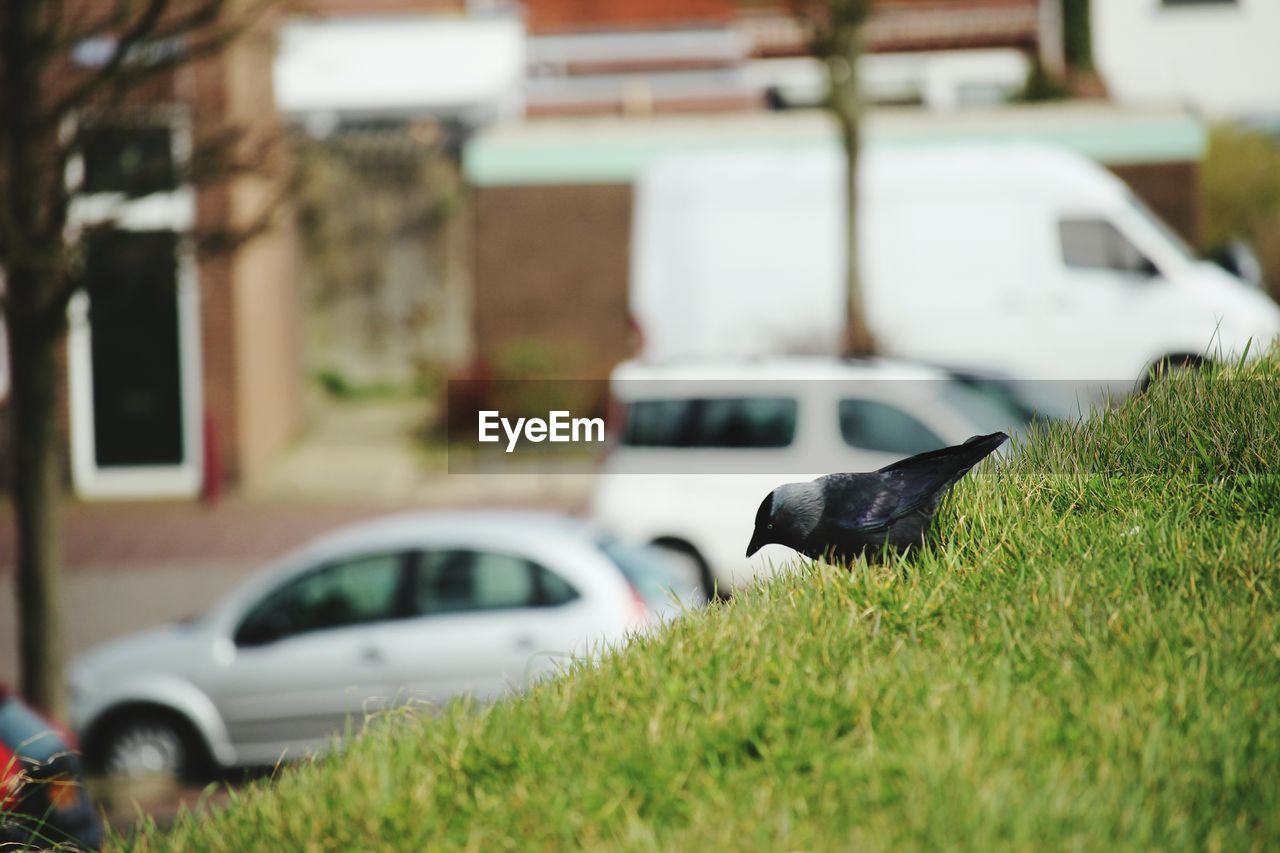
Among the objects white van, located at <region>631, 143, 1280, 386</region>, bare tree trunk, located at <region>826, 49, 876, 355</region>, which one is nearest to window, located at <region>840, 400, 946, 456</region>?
bare tree trunk, located at <region>826, 49, 876, 355</region>

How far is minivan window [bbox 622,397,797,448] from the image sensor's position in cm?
1011

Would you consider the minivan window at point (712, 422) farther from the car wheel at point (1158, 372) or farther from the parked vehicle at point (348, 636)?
the car wheel at point (1158, 372)

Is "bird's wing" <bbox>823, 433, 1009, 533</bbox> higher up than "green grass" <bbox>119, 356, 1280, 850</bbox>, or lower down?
higher up

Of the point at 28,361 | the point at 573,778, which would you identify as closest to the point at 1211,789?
the point at 573,778

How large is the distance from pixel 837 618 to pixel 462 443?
14.3m

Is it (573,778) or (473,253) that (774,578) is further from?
(473,253)

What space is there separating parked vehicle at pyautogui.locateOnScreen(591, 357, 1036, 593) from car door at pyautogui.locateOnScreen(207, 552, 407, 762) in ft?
7.41

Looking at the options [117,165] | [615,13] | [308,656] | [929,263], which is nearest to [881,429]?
[308,656]

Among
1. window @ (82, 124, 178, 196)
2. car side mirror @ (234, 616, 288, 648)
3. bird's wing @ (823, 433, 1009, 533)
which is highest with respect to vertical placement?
window @ (82, 124, 178, 196)

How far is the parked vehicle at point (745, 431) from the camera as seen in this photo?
32.0ft

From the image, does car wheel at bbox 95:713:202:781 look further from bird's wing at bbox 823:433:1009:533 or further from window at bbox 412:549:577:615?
bird's wing at bbox 823:433:1009:533

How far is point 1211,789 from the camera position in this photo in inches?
111

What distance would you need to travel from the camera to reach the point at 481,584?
8062mm

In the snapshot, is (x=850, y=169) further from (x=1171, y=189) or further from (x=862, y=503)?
(x=862, y=503)
